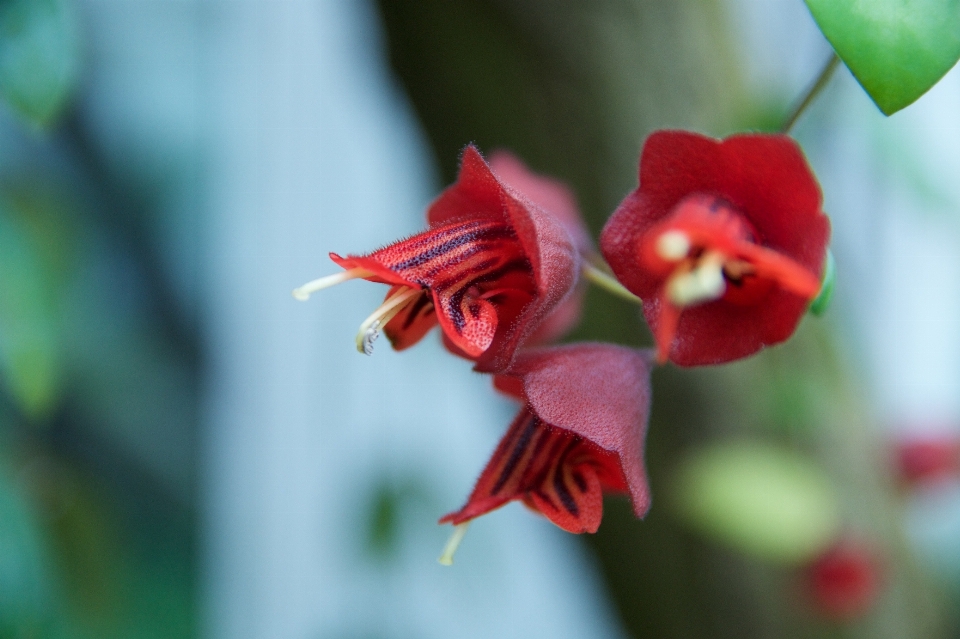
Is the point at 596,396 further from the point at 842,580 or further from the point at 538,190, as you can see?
the point at 842,580

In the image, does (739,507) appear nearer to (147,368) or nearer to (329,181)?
(147,368)

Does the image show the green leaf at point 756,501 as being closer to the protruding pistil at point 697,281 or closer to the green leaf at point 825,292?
the green leaf at point 825,292

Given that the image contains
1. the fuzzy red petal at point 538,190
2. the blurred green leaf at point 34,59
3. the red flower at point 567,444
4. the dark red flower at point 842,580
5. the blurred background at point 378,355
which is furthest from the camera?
the dark red flower at point 842,580

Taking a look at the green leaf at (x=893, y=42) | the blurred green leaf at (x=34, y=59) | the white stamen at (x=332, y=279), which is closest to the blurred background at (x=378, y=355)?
the blurred green leaf at (x=34, y=59)

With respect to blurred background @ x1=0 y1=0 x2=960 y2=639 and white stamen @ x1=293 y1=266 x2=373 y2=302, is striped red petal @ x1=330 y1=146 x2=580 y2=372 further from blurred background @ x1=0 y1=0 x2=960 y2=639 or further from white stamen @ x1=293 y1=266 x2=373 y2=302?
blurred background @ x1=0 y1=0 x2=960 y2=639

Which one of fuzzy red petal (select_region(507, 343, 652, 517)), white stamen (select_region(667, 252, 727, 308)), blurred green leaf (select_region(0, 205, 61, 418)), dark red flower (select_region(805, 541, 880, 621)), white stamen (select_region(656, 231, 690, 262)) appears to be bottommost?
dark red flower (select_region(805, 541, 880, 621))

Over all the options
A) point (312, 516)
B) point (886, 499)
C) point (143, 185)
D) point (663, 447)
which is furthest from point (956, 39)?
point (312, 516)

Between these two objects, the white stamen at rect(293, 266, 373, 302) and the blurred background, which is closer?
the white stamen at rect(293, 266, 373, 302)

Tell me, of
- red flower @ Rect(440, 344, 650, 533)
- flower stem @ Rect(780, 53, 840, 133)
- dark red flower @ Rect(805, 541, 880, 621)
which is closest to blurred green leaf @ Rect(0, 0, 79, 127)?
red flower @ Rect(440, 344, 650, 533)
